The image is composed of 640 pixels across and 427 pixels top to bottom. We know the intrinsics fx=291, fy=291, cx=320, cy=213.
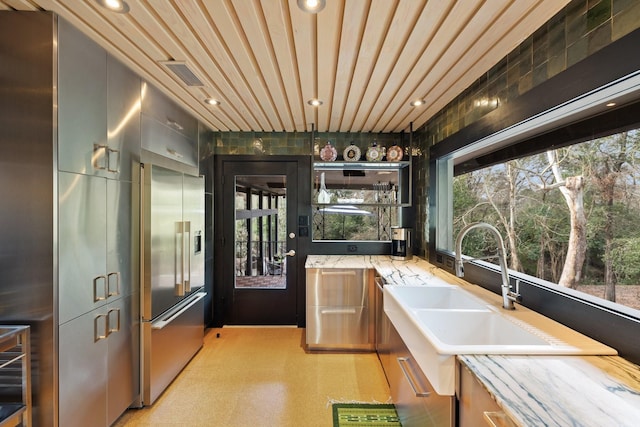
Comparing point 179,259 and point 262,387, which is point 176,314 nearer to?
point 179,259

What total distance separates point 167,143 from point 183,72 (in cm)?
70

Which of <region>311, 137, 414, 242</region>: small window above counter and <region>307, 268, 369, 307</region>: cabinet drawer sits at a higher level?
<region>311, 137, 414, 242</region>: small window above counter

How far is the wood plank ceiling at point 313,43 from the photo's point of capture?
4.43 feet

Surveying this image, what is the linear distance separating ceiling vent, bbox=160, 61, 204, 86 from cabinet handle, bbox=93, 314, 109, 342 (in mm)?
1578

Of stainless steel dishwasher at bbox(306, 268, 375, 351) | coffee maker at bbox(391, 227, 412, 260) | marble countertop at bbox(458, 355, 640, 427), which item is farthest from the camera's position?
coffee maker at bbox(391, 227, 412, 260)

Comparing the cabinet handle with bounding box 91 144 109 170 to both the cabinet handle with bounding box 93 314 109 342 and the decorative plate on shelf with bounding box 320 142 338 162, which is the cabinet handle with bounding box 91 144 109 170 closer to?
the cabinet handle with bounding box 93 314 109 342

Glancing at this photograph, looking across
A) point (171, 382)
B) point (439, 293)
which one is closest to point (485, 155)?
point (439, 293)

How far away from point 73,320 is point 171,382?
3.94 feet

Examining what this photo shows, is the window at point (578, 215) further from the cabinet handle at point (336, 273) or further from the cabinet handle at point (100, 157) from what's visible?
the cabinet handle at point (100, 157)

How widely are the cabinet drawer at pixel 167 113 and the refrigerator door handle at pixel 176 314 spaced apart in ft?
5.00

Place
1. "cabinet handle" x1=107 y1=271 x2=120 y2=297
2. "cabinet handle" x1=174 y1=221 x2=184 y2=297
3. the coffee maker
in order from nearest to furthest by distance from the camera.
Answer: "cabinet handle" x1=107 y1=271 x2=120 y2=297, "cabinet handle" x1=174 y1=221 x2=184 y2=297, the coffee maker

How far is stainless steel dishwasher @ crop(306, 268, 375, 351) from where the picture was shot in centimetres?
284

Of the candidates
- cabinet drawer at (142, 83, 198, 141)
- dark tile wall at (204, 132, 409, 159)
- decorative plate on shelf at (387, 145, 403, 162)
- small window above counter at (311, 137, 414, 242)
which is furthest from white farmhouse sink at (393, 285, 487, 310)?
cabinet drawer at (142, 83, 198, 141)

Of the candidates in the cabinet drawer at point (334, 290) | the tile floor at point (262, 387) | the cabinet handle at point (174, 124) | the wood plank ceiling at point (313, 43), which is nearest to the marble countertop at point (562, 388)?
the tile floor at point (262, 387)
